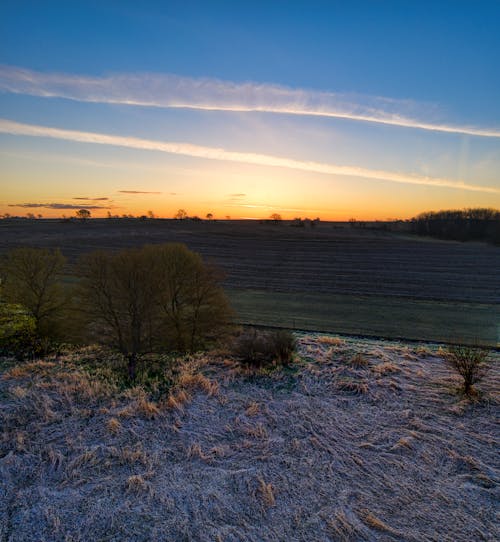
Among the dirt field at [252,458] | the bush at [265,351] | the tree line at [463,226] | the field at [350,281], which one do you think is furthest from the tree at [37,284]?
the tree line at [463,226]

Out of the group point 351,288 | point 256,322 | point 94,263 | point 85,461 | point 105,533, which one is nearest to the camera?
point 105,533

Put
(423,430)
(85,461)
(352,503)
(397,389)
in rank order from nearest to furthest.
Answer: (352,503) → (85,461) → (423,430) → (397,389)

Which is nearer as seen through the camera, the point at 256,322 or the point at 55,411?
the point at 55,411

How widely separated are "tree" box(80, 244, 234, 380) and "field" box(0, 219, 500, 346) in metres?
7.60

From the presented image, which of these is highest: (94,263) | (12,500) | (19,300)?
(94,263)

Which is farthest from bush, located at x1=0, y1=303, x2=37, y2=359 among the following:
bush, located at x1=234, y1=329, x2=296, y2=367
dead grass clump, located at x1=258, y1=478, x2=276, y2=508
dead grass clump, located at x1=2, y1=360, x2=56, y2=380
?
dead grass clump, located at x1=258, y1=478, x2=276, y2=508

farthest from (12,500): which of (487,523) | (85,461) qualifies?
(487,523)

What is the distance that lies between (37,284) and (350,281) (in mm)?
29016

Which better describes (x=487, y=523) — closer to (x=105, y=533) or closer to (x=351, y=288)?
(x=105, y=533)

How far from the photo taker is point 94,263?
1383cm

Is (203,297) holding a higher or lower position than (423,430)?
higher

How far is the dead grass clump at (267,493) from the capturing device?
7.11 metres

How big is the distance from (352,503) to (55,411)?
9152 mm

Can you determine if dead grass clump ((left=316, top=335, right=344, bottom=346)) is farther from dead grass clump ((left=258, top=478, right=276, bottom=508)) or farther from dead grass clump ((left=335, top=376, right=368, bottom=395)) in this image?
dead grass clump ((left=258, top=478, right=276, bottom=508))
